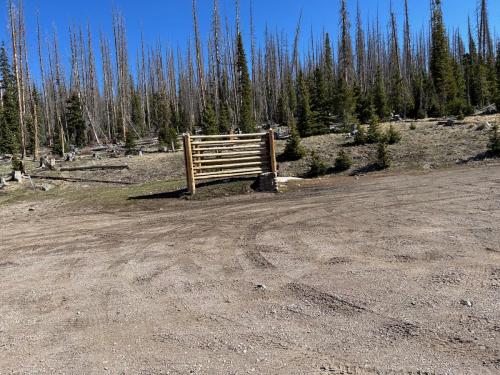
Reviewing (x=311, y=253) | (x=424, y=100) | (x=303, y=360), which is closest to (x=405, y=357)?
(x=303, y=360)

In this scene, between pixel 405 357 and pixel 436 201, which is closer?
pixel 405 357

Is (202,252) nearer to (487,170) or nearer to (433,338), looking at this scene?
(433,338)

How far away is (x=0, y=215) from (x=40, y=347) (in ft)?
33.4

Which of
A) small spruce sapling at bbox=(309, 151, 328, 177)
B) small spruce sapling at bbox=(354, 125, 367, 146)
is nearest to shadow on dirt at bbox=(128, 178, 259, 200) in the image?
small spruce sapling at bbox=(309, 151, 328, 177)

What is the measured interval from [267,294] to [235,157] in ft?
30.4

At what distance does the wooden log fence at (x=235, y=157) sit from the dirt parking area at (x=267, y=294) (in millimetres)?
4616

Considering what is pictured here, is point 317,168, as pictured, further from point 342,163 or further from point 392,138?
point 392,138

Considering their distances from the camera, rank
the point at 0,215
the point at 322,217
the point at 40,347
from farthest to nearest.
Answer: the point at 0,215 → the point at 322,217 → the point at 40,347

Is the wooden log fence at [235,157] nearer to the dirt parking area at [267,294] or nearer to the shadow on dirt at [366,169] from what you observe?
the shadow on dirt at [366,169]

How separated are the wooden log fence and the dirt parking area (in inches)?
182

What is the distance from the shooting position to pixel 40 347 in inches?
140

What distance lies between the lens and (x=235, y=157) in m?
13.4

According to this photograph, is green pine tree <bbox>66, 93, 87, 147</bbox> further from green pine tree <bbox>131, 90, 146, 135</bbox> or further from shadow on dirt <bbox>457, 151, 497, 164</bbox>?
shadow on dirt <bbox>457, 151, 497, 164</bbox>

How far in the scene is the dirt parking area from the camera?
3.16 m
